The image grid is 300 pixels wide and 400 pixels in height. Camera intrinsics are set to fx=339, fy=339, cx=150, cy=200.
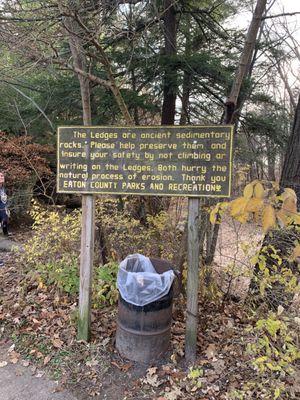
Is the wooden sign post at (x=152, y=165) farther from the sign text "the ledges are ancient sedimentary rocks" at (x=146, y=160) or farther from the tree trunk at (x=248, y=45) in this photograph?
the tree trunk at (x=248, y=45)

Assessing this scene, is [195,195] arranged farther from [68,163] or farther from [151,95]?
[151,95]

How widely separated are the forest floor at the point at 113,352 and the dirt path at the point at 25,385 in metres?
0.04

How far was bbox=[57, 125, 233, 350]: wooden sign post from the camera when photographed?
3160 mm

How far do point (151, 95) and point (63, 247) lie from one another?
371cm

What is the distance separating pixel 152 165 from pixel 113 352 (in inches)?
79.5

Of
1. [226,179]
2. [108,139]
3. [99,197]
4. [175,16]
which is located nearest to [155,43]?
[175,16]

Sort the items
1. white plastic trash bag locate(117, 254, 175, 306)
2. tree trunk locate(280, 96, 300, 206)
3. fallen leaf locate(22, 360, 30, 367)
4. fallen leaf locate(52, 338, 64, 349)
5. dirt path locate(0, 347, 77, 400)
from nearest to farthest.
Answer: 1. dirt path locate(0, 347, 77, 400)
2. white plastic trash bag locate(117, 254, 175, 306)
3. fallen leaf locate(22, 360, 30, 367)
4. fallen leaf locate(52, 338, 64, 349)
5. tree trunk locate(280, 96, 300, 206)

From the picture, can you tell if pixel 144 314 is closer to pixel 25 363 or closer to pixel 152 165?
pixel 25 363

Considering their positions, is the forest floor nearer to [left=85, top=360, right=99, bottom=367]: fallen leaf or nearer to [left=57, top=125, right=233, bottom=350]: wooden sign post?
[left=85, top=360, right=99, bottom=367]: fallen leaf

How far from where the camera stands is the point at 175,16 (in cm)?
720

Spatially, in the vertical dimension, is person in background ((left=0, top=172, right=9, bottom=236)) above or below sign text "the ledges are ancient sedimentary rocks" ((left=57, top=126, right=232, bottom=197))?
below

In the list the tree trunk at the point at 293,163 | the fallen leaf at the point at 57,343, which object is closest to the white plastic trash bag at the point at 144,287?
the fallen leaf at the point at 57,343

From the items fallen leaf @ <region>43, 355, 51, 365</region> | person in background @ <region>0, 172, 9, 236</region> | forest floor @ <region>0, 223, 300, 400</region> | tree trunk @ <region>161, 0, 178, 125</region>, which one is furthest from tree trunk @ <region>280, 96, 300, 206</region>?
person in background @ <region>0, 172, 9, 236</region>

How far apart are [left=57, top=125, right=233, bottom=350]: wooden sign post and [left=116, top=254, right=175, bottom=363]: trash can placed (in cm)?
26
